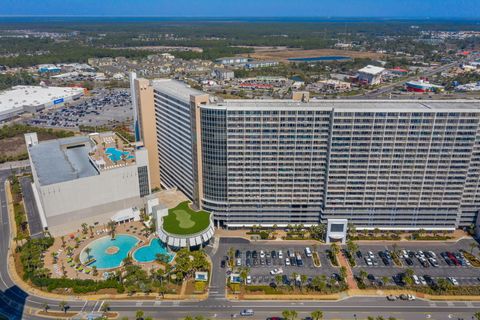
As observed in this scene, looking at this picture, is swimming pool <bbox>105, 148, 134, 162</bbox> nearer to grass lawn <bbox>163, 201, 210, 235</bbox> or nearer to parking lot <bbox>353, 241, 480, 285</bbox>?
grass lawn <bbox>163, 201, 210, 235</bbox>

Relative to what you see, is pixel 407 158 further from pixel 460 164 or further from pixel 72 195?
pixel 72 195

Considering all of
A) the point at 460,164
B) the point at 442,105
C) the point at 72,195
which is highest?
the point at 442,105

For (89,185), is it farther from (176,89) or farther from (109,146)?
(176,89)

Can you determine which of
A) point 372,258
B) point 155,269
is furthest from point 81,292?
point 372,258

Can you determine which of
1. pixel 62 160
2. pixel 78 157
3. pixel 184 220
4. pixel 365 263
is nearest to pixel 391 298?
pixel 365 263

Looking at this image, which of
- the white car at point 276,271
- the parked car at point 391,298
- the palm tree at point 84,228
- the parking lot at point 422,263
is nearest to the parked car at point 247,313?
the white car at point 276,271

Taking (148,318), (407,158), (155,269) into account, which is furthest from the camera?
(407,158)

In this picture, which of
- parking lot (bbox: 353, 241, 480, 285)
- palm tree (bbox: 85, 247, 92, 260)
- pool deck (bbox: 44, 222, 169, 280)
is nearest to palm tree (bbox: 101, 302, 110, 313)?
pool deck (bbox: 44, 222, 169, 280)

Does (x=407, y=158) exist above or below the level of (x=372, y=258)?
above
